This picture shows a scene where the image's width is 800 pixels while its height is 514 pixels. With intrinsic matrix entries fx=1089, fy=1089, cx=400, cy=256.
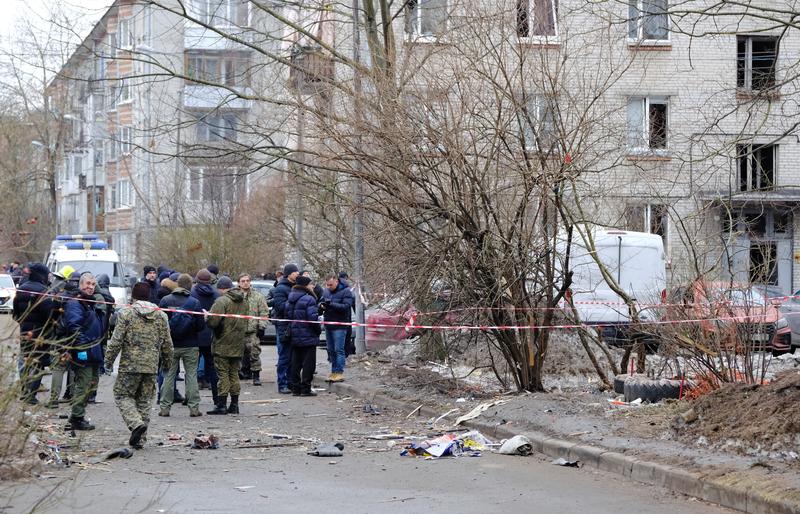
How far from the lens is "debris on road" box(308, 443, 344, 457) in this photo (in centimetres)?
1059

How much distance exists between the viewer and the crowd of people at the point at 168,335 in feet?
36.7

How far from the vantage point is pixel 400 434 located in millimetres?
11977

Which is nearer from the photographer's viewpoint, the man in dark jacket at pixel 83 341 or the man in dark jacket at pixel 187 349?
the man in dark jacket at pixel 83 341

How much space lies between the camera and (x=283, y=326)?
17.2 m

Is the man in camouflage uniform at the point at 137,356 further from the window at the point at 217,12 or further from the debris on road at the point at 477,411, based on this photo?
the window at the point at 217,12

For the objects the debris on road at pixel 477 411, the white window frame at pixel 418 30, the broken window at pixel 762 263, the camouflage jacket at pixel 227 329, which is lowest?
the debris on road at pixel 477 411

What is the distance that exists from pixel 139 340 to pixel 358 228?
6.67 m

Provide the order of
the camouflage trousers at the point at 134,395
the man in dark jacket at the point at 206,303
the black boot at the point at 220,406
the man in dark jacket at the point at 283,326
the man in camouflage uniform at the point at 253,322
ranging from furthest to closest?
the man in dark jacket at the point at 283,326 < the man in camouflage uniform at the point at 253,322 < the man in dark jacket at the point at 206,303 < the black boot at the point at 220,406 < the camouflage trousers at the point at 134,395

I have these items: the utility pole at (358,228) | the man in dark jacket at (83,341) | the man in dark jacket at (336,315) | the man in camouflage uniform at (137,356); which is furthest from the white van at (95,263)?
the man in camouflage uniform at (137,356)

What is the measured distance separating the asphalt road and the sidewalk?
0.17m

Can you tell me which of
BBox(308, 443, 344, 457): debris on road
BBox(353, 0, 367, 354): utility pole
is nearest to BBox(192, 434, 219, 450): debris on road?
BBox(308, 443, 344, 457): debris on road

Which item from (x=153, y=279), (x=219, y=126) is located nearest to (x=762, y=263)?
(x=219, y=126)

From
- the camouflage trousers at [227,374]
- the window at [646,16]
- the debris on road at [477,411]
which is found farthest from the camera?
the camouflage trousers at [227,374]

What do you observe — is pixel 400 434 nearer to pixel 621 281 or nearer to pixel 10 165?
pixel 621 281
